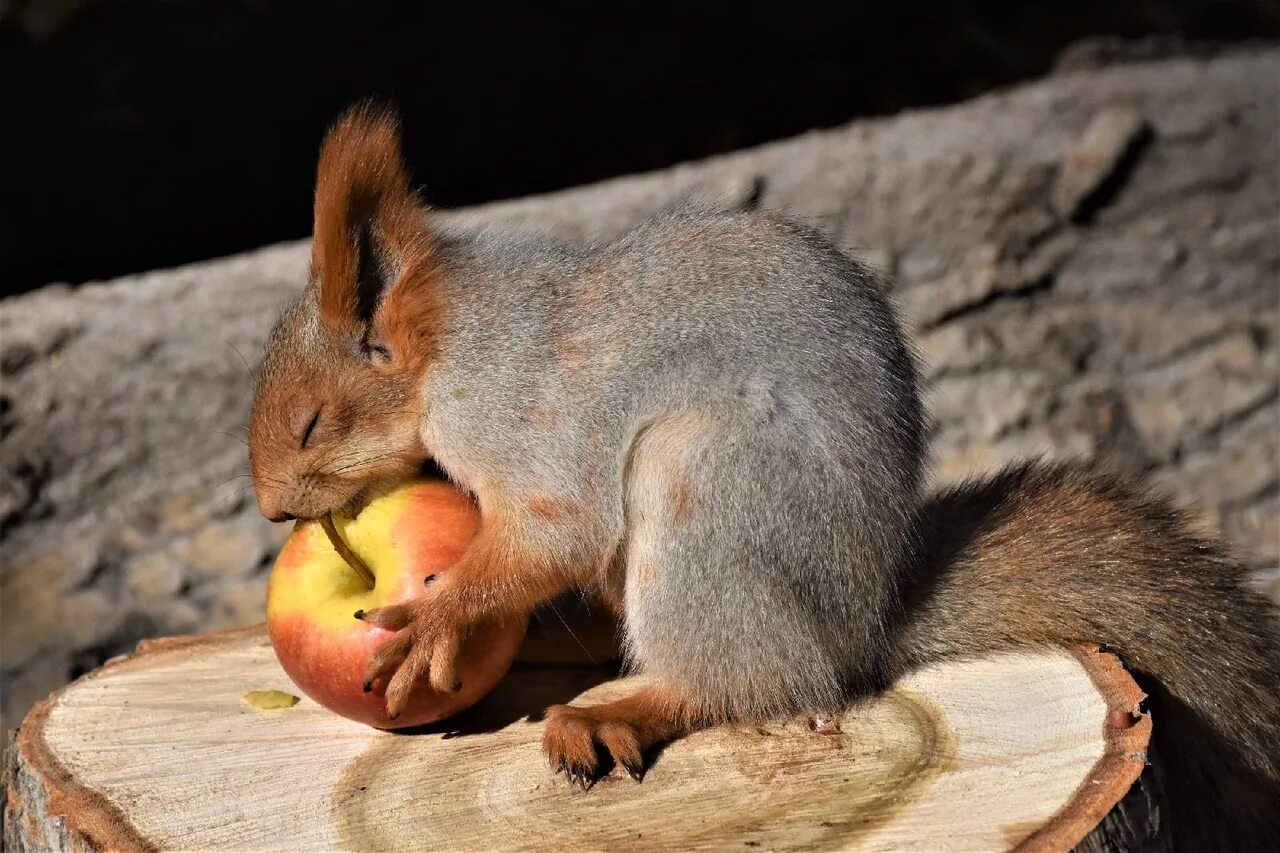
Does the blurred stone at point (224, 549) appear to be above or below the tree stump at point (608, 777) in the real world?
below

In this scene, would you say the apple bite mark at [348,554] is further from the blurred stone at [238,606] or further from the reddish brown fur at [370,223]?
the blurred stone at [238,606]

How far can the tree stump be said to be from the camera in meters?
1.33

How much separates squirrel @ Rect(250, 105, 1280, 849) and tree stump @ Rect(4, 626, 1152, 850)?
62 millimetres

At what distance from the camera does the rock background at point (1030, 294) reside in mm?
2998

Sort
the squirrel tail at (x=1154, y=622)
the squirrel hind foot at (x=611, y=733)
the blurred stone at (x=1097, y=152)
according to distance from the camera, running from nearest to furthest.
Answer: the squirrel hind foot at (x=611, y=733)
the squirrel tail at (x=1154, y=622)
the blurred stone at (x=1097, y=152)

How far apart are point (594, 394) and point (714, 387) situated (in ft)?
0.48

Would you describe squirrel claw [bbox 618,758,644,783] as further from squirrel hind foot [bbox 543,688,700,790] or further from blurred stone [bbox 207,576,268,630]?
blurred stone [bbox 207,576,268,630]

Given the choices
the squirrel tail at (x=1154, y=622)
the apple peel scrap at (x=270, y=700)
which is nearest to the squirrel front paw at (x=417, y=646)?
the apple peel scrap at (x=270, y=700)

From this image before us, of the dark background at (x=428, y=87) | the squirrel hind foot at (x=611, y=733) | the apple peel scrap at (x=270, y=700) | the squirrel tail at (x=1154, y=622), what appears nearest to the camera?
the squirrel hind foot at (x=611, y=733)

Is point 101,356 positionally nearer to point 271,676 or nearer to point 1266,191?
point 271,676

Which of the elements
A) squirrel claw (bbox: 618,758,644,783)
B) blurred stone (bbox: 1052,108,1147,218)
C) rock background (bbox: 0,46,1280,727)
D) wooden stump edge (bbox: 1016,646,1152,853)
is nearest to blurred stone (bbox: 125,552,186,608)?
rock background (bbox: 0,46,1280,727)

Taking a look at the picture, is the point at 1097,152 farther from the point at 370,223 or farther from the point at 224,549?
the point at 224,549

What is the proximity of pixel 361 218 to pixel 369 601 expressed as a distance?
47 cm

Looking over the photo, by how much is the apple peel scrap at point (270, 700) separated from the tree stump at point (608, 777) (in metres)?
0.02
